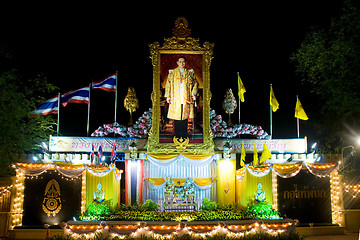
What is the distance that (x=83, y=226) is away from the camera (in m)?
12.2

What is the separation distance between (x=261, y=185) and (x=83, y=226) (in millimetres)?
6834

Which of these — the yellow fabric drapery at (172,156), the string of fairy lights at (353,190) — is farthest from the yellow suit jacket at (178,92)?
the string of fairy lights at (353,190)

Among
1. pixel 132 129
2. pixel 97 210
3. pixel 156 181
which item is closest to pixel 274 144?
pixel 156 181

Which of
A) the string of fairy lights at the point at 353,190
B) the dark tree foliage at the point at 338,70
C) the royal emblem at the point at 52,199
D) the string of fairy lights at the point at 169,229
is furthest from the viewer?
the string of fairy lights at the point at 353,190

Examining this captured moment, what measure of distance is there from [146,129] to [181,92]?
243 centimetres

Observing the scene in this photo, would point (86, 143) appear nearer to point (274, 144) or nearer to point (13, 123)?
point (13, 123)

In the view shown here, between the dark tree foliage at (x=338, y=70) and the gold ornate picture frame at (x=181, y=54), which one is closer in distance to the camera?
the dark tree foliage at (x=338, y=70)

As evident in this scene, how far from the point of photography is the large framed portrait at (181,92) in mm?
16656

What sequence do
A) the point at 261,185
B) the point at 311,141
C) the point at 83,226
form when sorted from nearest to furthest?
the point at 83,226
the point at 261,185
the point at 311,141

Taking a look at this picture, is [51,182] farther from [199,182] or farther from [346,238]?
[346,238]

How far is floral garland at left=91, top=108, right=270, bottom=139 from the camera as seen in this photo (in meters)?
17.2

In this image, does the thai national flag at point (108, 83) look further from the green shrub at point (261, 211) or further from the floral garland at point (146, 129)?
the green shrub at point (261, 211)

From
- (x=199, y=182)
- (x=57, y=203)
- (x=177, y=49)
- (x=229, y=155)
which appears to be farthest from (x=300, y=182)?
(x=57, y=203)

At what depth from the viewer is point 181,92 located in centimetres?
1688
